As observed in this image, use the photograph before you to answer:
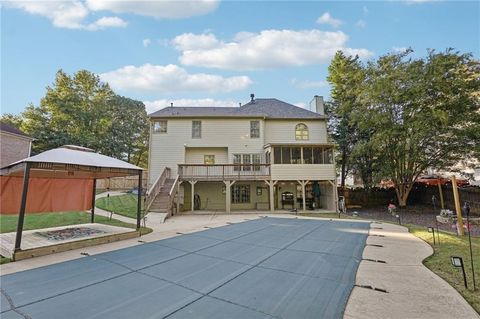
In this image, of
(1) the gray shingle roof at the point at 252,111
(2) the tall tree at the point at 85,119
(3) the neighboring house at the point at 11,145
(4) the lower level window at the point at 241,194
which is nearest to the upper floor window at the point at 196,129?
(1) the gray shingle roof at the point at 252,111

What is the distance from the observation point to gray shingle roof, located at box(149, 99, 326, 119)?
1786 cm

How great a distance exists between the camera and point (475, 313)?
9.46ft

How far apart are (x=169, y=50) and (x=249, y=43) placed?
16.1 ft

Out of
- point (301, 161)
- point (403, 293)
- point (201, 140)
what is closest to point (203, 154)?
point (201, 140)

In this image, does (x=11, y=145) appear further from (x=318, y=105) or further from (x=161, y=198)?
(x=318, y=105)

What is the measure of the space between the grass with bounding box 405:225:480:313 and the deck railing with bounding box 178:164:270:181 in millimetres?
9321

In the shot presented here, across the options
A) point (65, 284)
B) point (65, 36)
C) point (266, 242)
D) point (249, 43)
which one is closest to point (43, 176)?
point (65, 284)

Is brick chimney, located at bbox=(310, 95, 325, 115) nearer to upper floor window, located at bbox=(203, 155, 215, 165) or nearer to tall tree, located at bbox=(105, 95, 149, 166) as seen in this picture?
upper floor window, located at bbox=(203, 155, 215, 165)

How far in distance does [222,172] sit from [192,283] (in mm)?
12097

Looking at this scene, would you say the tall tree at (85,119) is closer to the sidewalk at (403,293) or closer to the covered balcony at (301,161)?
the covered balcony at (301,161)

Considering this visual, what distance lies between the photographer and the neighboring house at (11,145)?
17.3 m

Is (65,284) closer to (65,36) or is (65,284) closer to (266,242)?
(266,242)

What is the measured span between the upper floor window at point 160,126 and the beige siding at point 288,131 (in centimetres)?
801

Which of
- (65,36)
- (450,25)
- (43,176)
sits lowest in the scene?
(43,176)
